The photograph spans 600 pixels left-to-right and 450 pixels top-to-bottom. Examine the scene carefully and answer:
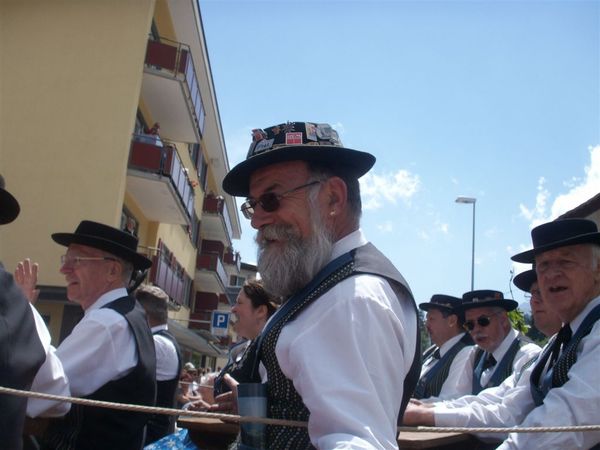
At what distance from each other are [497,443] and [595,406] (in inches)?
33.3

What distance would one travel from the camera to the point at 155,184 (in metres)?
17.5

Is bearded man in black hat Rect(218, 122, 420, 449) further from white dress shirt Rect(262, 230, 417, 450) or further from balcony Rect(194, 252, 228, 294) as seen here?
balcony Rect(194, 252, 228, 294)

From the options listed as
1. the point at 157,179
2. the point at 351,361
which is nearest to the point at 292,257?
the point at 351,361

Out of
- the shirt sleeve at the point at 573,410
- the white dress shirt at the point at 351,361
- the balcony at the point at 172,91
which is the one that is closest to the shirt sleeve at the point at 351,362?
the white dress shirt at the point at 351,361

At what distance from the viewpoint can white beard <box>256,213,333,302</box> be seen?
218 cm

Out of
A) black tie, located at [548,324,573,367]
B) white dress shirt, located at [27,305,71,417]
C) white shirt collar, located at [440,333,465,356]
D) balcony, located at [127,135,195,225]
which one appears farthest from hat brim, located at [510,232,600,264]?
balcony, located at [127,135,195,225]

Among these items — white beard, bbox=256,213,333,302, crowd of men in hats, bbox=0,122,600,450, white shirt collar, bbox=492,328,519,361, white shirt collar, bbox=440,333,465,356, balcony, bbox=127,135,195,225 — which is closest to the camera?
crowd of men in hats, bbox=0,122,600,450

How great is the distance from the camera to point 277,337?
202cm

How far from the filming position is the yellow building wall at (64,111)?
15891 millimetres

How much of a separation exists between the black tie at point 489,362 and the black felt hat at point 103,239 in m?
3.54

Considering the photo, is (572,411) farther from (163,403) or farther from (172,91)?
(172,91)

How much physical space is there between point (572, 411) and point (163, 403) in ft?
11.7

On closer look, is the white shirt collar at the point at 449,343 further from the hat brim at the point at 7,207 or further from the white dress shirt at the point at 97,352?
the hat brim at the point at 7,207

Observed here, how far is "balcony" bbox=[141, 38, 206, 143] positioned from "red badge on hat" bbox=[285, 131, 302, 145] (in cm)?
1594
